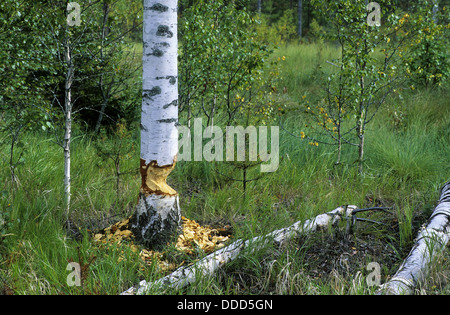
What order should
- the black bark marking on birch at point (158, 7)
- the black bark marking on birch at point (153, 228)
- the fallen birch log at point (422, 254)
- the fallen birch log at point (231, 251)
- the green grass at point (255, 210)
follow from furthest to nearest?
the black bark marking on birch at point (153, 228)
the black bark marking on birch at point (158, 7)
the green grass at point (255, 210)
the fallen birch log at point (231, 251)
the fallen birch log at point (422, 254)

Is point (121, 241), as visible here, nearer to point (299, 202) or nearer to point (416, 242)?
point (299, 202)

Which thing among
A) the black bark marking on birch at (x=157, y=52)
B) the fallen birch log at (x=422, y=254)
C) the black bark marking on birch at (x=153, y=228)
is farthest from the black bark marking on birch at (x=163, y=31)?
the fallen birch log at (x=422, y=254)

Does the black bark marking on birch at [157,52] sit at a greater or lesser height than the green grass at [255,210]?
greater

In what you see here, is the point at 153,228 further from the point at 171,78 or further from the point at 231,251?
the point at 171,78

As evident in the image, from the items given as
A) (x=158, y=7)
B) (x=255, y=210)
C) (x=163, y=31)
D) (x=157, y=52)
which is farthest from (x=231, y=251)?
(x=158, y=7)

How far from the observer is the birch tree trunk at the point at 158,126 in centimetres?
314

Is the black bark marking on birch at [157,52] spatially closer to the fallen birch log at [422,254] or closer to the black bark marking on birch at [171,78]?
the black bark marking on birch at [171,78]

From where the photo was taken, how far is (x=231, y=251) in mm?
3133

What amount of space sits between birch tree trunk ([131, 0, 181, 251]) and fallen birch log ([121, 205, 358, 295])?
57 centimetres

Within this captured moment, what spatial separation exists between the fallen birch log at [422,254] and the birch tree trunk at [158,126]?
1.73 m

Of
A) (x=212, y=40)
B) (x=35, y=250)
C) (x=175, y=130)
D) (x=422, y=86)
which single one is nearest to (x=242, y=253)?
(x=175, y=130)

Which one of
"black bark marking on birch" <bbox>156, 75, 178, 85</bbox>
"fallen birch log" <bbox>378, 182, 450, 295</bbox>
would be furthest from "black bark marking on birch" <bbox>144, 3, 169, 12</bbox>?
"fallen birch log" <bbox>378, 182, 450, 295</bbox>
